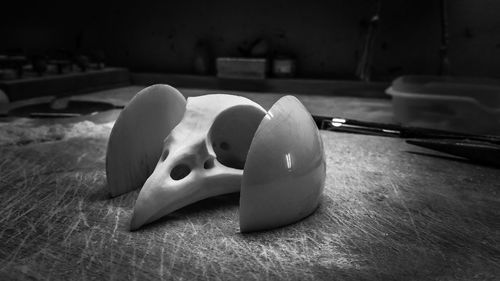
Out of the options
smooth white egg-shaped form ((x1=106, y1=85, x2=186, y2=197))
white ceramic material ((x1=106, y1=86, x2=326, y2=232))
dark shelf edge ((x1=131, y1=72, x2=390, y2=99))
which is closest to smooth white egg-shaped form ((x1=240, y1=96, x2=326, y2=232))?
white ceramic material ((x1=106, y1=86, x2=326, y2=232))

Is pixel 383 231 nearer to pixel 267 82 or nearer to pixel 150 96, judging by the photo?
pixel 150 96

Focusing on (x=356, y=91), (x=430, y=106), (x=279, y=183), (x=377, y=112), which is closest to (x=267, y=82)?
(x=356, y=91)

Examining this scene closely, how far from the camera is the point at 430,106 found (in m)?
1.77

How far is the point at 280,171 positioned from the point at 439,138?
0.99 m

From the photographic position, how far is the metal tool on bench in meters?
1.26

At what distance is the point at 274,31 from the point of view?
127 inches

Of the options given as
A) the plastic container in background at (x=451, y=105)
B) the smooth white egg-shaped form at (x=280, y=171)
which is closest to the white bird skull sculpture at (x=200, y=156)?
the smooth white egg-shaped form at (x=280, y=171)

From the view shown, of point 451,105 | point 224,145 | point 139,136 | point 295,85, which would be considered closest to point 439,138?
point 451,105

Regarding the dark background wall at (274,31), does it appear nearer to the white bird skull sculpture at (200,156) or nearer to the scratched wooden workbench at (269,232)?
the scratched wooden workbench at (269,232)

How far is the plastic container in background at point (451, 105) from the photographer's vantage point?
5.58ft

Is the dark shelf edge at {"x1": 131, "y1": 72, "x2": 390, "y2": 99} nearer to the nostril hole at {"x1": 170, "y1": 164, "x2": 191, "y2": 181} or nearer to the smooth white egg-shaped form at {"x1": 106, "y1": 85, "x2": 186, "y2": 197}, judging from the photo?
the smooth white egg-shaped form at {"x1": 106, "y1": 85, "x2": 186, "y2": 197}

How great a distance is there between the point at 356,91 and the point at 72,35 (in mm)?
2812

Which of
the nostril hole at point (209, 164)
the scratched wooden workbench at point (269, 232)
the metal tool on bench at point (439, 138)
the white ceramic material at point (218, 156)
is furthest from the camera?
the metal tool on bench at point (439, 138)

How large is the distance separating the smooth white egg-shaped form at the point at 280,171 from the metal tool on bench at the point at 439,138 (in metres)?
0.72
